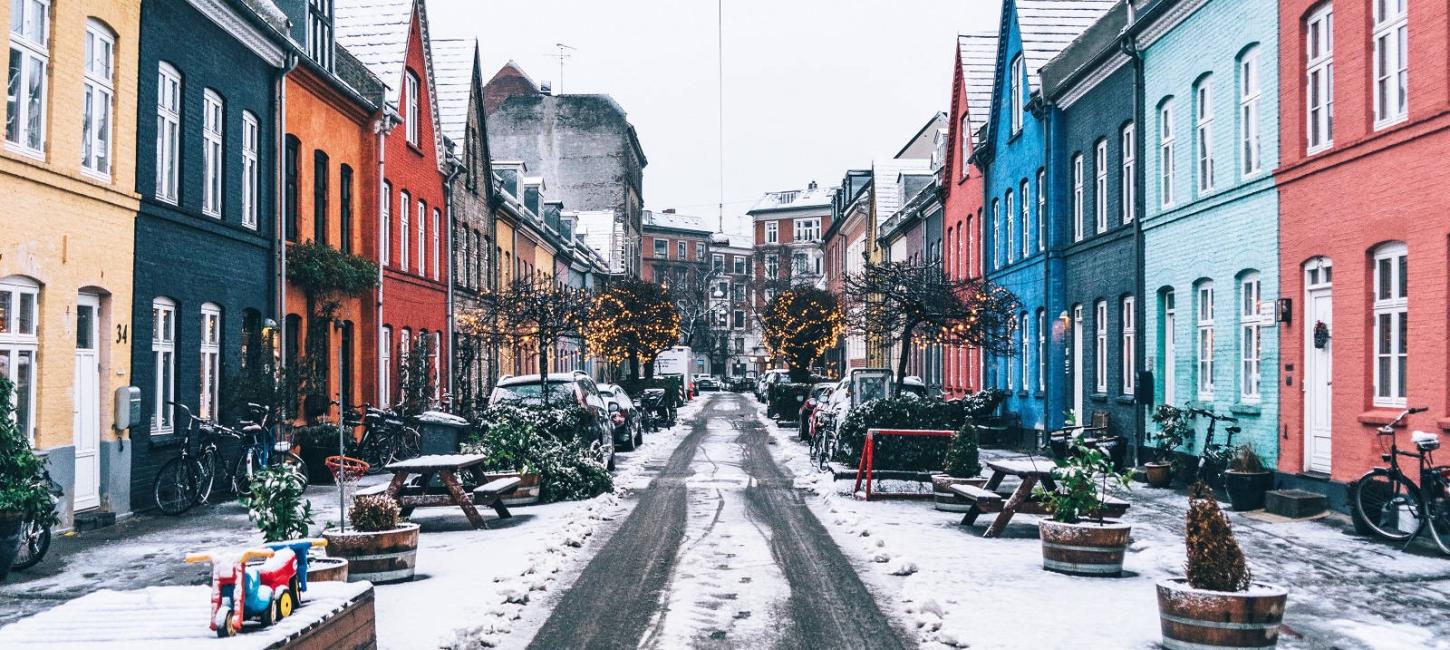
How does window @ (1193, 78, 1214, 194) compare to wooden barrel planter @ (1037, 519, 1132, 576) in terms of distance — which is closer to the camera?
wooden barrel planter @ (1037, 519, 1132, 576)

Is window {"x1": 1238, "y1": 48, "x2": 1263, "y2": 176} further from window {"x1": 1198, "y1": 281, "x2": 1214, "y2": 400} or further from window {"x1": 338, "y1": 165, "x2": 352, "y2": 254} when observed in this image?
window {"x1": 338, "y1": 165, "x2": 352, "y2": 254}

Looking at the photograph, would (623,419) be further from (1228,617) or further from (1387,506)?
(1228,617)

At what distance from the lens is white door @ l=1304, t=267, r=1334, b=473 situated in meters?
15.2

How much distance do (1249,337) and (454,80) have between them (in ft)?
79.9

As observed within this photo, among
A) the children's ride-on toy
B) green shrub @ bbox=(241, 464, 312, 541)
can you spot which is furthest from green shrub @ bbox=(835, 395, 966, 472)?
the children's ride-on toy

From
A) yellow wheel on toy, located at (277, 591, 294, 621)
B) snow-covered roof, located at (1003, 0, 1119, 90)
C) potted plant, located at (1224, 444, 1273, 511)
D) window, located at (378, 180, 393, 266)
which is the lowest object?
potted plant, located at (1224, 444, 1273, 511)

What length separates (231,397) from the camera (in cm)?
1819

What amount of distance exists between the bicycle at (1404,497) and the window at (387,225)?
64.1 ft

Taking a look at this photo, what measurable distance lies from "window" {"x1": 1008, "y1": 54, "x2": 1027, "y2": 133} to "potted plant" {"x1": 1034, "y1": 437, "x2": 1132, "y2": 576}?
20347mm

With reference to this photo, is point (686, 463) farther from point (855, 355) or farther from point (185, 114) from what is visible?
point (855, 355)

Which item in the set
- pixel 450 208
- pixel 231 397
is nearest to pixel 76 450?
pixel 231 397

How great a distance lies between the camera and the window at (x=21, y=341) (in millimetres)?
13102

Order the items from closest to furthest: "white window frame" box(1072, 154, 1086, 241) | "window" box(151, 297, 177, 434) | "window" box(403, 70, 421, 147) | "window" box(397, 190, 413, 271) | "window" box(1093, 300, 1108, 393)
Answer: "window" box(151, 297, 177, 434) < "window" box(1093, 300, 1108, 393) < "white window frame" box(1072, 154, 1086, 241) < "window" box(397, 190, 413, 271) < "window" box(403, 70, 421, 147)

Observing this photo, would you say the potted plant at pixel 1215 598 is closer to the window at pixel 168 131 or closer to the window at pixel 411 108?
the window at pixel 168 131
